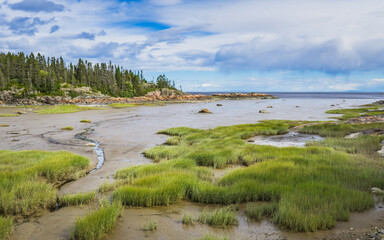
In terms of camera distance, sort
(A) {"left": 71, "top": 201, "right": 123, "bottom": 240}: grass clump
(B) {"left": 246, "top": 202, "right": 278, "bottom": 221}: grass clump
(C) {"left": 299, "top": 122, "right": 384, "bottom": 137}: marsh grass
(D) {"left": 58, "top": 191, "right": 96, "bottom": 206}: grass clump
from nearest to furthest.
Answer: (A) {"left": 71, "top": 201, "right": 123, "bottom": 240}: grass clump
(B) {"left": 246, "top": 202, "right": 278, "bottom": 221}: grass clump
(D) {"left": 58, "top": 191, "right": 96, "bottom": 206}: grass clump
(C) {"left": 299, "top": 122, "right": 384, "bottom": 137}: marsh grass

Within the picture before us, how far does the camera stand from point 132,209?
925 cm

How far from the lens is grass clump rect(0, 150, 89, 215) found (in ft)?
29.0

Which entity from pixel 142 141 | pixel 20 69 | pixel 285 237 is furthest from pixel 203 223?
pixel 20 69

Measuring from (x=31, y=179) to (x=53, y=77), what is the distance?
15543cm

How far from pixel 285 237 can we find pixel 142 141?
70.1ft

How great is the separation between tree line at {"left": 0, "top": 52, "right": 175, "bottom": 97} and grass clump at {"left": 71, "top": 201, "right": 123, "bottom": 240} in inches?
5971

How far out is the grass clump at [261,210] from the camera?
852 centimetres

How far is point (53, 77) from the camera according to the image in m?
145

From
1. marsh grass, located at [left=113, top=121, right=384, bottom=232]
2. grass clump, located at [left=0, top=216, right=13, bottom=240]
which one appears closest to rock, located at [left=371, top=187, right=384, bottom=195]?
marsh grass, located at [left=113, top=121, right=384, bottom=232]

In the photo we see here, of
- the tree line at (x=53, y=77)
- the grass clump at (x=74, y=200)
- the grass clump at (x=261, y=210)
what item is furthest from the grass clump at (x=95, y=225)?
the tree line at (x=53, y=77)

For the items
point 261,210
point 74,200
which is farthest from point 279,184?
point 74,200

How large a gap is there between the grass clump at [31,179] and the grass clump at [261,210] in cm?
756

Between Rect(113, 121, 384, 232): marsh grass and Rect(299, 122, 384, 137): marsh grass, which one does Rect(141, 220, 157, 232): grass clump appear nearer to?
Rect(113, 121, 384, 232): marsh grass

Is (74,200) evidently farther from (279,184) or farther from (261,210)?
(279,184)
